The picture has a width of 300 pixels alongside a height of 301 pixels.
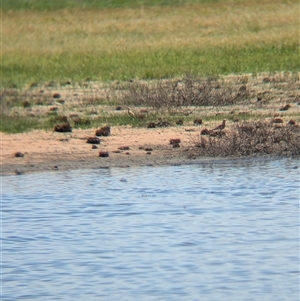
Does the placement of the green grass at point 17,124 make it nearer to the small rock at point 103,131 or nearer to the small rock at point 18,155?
the small rock at point 103,131

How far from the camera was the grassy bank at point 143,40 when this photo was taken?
26.9 meters

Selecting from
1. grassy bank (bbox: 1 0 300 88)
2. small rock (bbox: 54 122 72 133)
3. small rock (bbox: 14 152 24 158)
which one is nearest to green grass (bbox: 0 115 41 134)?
small rock (bbox: 54 122 72 133)

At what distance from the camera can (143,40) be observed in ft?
125

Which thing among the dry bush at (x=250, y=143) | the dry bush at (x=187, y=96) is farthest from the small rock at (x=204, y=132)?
the dry bush at (x=187, y=96)

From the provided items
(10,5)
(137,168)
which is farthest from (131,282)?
(10,5)

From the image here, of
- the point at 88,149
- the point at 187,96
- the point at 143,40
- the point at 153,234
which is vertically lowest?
the point at 153,234

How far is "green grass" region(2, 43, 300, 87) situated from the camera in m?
25.1

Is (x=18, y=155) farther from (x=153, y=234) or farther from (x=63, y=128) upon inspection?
(x=153, y=234)

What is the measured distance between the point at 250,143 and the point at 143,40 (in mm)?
24419

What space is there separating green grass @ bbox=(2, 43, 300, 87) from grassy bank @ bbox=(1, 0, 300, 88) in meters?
0.03

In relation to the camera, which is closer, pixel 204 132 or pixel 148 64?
pixel 204 132

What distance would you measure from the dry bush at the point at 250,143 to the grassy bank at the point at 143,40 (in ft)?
31.9

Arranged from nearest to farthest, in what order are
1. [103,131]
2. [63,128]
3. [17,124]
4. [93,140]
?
1. [93,140]
2. [103,131]
3. [63,128]
4. [17,124]

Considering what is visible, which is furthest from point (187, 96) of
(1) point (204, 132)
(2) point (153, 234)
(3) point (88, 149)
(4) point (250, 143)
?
(2) point (153, 234)
